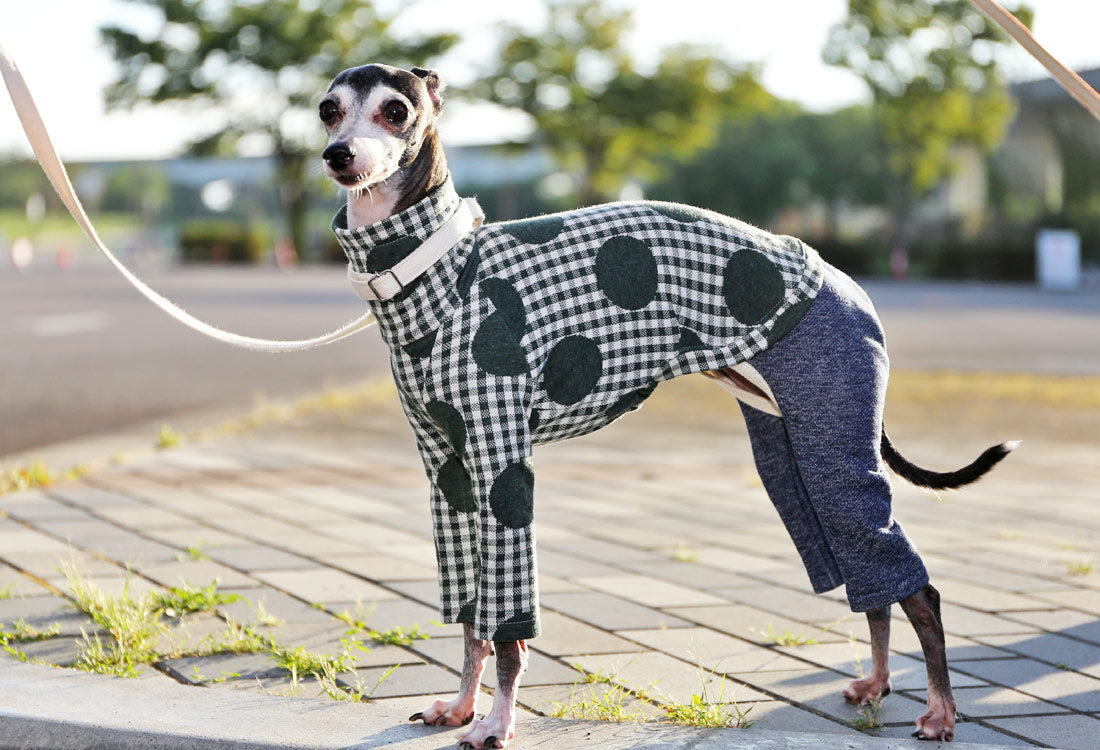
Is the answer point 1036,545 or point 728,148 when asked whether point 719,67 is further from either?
point 1036,545

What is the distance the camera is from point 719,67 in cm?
4153

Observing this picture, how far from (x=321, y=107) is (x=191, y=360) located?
30.9 feet

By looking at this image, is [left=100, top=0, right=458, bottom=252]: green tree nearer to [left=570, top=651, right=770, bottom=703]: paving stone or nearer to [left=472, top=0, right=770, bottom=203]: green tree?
[left=472, top=0, right=770, bottom=203]: green tree

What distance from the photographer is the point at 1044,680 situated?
11.1 ft

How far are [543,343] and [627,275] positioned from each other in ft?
0.86

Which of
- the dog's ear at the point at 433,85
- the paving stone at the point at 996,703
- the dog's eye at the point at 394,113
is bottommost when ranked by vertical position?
the paving stone at the point at 996,703

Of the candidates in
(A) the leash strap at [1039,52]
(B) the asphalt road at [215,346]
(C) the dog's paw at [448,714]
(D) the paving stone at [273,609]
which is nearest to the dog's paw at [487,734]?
(C) the dog's paw at [448,714]

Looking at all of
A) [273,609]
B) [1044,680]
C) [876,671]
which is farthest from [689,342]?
[273,609]

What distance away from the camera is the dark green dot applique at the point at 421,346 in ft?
9.23

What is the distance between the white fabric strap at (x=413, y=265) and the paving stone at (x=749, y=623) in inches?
62.1

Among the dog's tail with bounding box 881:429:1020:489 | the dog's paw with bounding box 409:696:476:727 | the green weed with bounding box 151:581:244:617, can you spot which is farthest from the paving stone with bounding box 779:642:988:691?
the green weed with bounding box 151:581:244:617

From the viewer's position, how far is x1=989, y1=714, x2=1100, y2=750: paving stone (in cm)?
291

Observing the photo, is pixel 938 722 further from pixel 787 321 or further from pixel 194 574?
pixel 194 574

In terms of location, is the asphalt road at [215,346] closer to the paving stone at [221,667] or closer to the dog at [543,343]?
the paving stone at [221,667]
